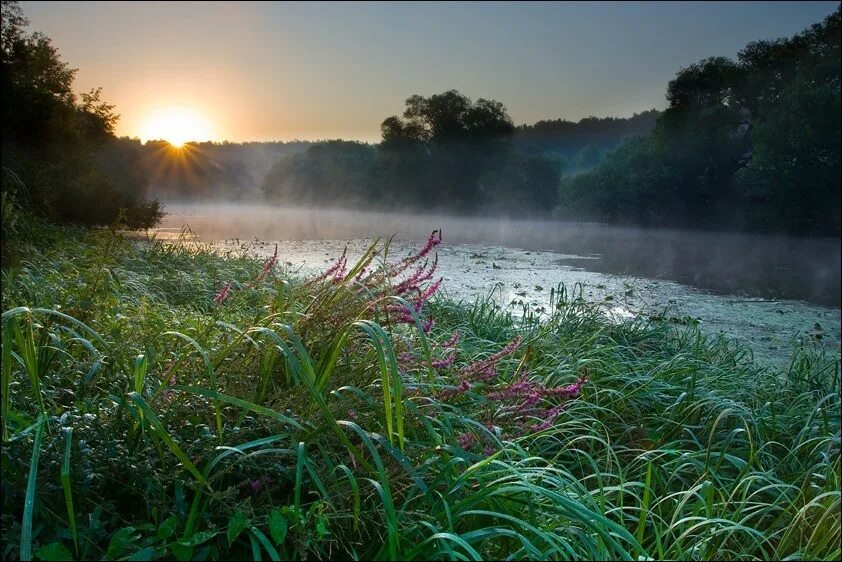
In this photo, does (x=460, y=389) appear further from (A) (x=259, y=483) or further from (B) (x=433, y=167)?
(B) (x=433, y=167)

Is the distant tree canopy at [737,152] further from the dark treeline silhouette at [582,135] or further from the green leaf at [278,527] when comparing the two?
the green leaf at [278,527]

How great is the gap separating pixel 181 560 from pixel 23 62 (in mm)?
3857

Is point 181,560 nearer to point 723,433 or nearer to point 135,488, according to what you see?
point 135,488

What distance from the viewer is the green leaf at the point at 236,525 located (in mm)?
1079

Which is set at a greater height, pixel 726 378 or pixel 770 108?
pixel 770 108

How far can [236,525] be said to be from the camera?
3.58ft

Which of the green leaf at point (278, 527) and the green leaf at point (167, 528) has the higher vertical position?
the green leaf at point (278, 527)

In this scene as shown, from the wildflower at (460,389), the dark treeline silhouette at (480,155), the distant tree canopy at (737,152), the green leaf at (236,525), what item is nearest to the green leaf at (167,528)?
the green leaf at (236,525)

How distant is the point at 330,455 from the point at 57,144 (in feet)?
12.7

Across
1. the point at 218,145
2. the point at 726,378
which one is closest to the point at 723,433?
the point at 726,378

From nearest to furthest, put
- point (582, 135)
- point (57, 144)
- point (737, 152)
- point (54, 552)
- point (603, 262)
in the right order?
point (54, 552), point (57, 144), point (582, 135), point (737, 152), point (603, 262)

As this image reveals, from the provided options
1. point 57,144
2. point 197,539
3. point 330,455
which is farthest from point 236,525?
point 57,144

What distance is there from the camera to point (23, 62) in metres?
3.83

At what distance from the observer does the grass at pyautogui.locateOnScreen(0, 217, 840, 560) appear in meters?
1.16
